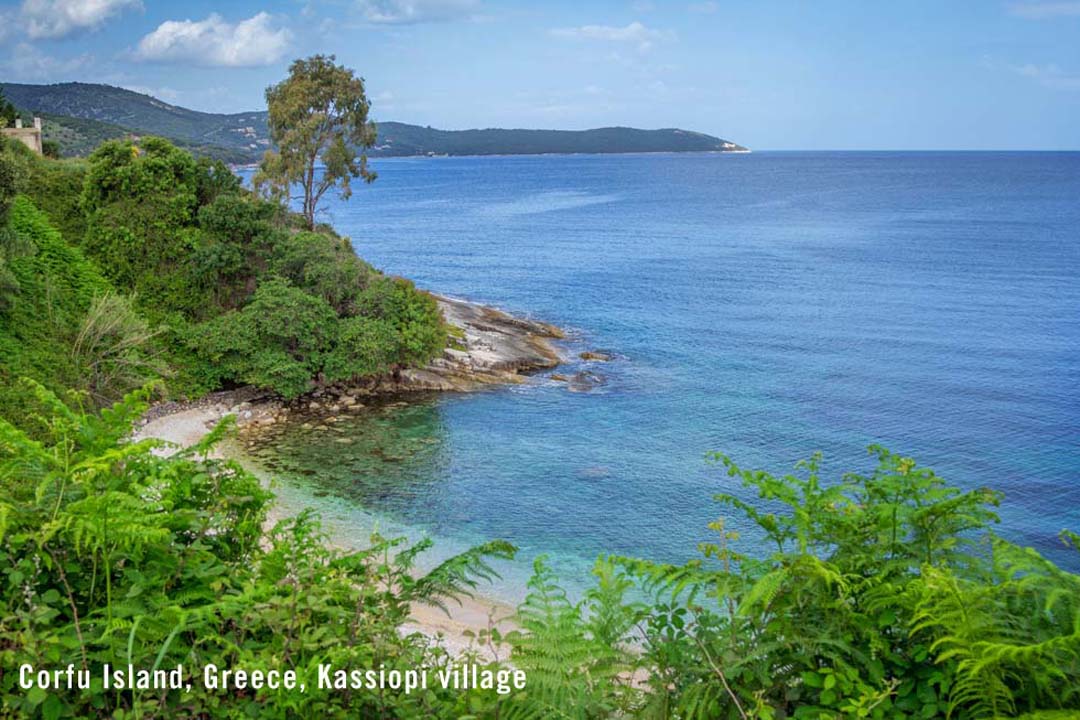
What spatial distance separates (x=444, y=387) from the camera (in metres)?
36.8

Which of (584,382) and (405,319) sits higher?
(405,319)

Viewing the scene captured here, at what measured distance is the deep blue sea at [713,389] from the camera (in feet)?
83.9

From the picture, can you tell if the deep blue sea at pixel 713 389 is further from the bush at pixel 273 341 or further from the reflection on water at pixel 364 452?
the bush at pixel 273 341

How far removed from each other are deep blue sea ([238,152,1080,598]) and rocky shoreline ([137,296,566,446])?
168cm

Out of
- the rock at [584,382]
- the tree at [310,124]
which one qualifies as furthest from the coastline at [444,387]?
the tree at [310,124]

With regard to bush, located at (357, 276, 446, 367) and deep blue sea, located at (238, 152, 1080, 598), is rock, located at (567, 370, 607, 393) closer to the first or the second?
deep blue sea, located at (238, 152, 1080, 598)

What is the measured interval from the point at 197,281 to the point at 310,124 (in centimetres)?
1621

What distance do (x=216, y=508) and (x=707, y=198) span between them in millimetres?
146070

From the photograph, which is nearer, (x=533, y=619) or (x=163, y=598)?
(x=163, y=598)

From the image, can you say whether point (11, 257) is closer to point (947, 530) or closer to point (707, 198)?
point (947, 530)

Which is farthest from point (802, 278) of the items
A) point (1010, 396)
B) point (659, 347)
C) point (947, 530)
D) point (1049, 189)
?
point (1049, 189)

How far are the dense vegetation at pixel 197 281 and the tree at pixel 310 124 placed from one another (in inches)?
407

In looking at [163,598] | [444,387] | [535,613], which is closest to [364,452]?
A: [444,387]

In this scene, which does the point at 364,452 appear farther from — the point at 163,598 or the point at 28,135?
the point at 28,135
